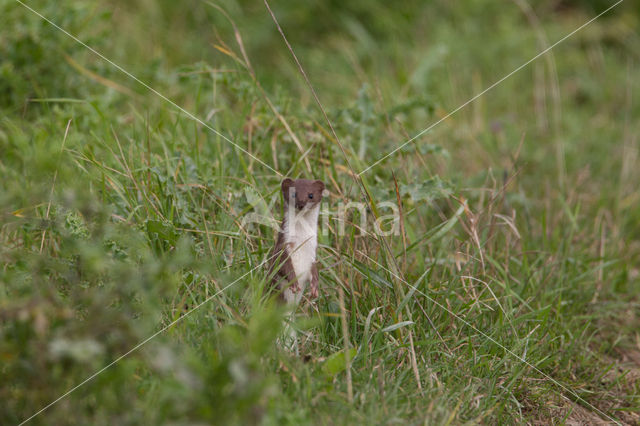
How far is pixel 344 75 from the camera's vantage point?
266 inches

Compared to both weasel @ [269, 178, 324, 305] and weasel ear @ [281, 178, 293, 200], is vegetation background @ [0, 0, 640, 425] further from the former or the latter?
weasel ear @ [281, 178, 293, 200]

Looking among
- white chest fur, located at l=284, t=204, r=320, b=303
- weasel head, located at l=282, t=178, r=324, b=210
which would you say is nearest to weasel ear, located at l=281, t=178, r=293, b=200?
weasel head, located at l=282, t=178, r=324, b=210

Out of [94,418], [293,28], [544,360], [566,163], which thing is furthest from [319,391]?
[293,28]

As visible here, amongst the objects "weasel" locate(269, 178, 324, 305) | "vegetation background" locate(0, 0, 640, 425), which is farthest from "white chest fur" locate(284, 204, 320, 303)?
"vegetation background" locate(0, 0, 640, 425)

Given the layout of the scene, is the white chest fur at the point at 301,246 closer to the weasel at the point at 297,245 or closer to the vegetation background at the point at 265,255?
the weasel at the point at 297,245

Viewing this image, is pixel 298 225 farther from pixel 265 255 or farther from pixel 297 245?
pixel 265 255

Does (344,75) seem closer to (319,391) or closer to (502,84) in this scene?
(502,84)

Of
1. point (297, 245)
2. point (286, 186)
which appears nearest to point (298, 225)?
point (297, 245)

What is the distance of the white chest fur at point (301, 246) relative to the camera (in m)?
3.00

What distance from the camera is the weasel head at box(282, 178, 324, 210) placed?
3.00 meters

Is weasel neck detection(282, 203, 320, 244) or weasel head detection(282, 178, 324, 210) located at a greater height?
weasel head detection(282, 178, 324, 210)

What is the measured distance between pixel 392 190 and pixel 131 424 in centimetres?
210

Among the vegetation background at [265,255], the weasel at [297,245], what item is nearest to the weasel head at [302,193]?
the weasel at [297,245]

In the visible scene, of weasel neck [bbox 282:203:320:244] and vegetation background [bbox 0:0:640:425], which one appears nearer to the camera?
vegetation background [bbox 0:0:640:425]
